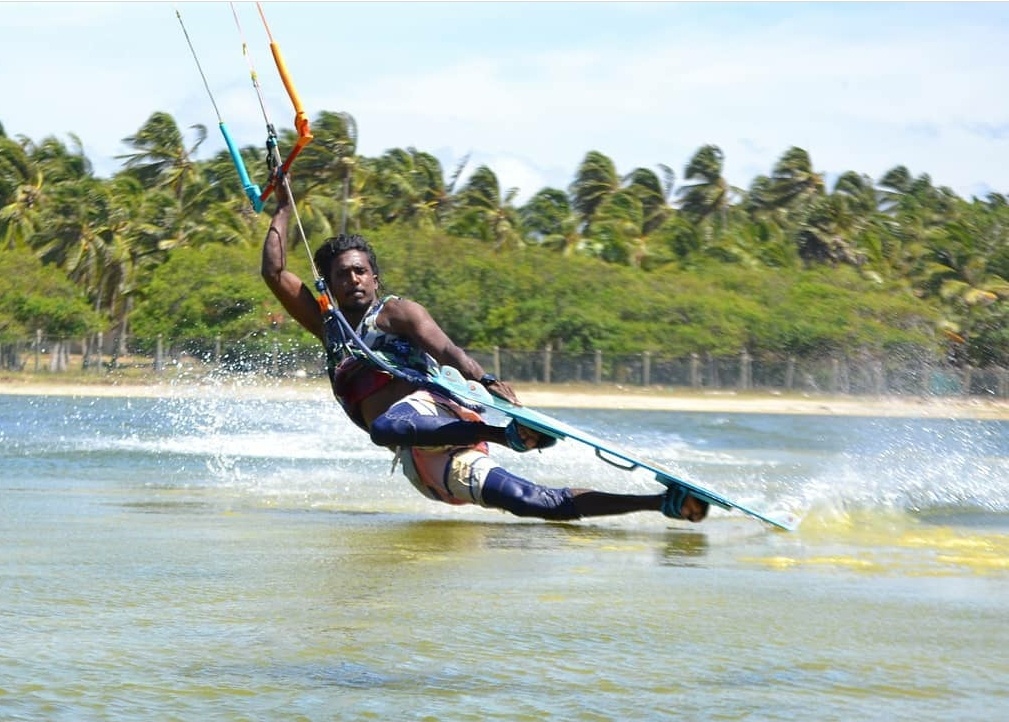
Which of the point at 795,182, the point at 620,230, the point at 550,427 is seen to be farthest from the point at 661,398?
the point at 550,427

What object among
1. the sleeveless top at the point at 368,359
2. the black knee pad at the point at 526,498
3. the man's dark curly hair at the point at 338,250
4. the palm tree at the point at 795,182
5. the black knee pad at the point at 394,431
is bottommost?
the black knee pad at the point at 526,498

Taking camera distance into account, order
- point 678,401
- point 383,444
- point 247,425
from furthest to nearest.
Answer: point 678,401
point 247,425
point 383,444

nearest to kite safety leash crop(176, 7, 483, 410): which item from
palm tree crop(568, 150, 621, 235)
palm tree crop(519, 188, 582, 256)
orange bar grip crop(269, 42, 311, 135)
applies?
orange bar grip crop(269, 42, 311, 135)

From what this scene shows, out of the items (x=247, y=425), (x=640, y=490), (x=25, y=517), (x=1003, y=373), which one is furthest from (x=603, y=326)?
(x=25, y=517)

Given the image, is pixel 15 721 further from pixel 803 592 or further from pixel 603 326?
pixel 603 326

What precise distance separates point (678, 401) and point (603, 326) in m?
6.26

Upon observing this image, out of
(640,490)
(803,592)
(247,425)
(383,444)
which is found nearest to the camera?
(803,592)

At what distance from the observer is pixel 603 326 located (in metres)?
54.9

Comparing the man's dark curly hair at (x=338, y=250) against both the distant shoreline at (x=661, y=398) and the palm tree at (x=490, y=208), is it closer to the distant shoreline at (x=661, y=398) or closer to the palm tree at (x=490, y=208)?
the distant shoreline at (x=661, y=398)

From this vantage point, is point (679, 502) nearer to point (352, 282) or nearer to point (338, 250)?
point (352, 282)

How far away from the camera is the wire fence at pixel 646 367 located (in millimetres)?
50219

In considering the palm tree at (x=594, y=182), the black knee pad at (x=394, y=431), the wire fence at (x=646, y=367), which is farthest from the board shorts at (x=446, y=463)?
the palm tree at (x=594, y=182)

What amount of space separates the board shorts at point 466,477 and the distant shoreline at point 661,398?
32072 millimetres

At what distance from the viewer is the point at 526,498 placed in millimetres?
8133
